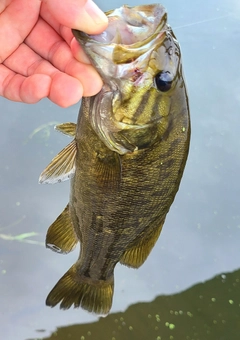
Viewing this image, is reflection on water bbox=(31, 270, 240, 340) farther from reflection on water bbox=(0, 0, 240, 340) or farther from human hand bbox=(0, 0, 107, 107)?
human hand bbox=(0, 0, 107, 107)

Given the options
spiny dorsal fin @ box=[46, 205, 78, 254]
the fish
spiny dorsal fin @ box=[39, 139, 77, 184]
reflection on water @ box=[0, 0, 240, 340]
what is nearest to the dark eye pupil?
the fish

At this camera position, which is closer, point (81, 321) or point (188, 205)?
point (81, 321)

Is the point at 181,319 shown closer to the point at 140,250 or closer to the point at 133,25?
the point at 140,250

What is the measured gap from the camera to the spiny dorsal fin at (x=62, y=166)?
1148 millimetres

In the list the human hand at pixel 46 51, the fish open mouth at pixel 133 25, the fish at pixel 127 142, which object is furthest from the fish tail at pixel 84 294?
the fish open mouth at pixel 133 25

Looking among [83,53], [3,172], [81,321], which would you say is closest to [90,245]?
[83,53]

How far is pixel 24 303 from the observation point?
213 centimetres

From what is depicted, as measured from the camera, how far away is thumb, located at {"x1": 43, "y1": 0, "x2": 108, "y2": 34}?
798 mm

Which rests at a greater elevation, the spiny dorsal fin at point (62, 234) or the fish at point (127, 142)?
the fish at point (127, 142)

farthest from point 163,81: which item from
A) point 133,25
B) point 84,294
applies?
point 84,294

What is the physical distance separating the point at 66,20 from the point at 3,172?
1.66 m

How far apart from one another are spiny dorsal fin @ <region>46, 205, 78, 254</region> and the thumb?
73cm

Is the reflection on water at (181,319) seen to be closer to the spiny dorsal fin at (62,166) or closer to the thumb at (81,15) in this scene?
the spiny dorsal fin at (62,166)

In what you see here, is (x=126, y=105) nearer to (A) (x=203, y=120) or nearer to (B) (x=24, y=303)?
(B) (x=24, y=303)
